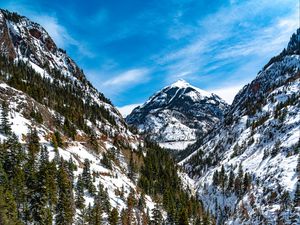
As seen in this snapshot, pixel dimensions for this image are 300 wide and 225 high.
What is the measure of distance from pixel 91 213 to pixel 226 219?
108079 millimetres

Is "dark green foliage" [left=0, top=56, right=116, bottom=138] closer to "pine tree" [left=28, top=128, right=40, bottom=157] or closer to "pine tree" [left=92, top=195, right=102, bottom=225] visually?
"pine tree" [left=28, top=128, right=40, bottom=157]

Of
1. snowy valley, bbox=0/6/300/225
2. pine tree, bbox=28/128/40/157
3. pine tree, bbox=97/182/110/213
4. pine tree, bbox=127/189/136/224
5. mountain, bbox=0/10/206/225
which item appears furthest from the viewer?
pine tree, bbox=127/189/136/224

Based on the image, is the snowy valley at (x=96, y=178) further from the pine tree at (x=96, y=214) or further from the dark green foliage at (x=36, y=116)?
the dark green foliage at (x=36, y=116)

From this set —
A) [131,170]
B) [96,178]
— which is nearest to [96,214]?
[96,178]

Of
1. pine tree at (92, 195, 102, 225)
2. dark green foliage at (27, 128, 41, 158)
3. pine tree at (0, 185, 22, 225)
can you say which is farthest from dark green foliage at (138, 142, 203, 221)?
pine tree at (0, 185, 22, 225)

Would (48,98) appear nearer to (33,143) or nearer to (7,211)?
(33,143)

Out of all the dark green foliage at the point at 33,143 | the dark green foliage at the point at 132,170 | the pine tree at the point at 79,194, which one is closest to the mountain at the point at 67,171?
the pine tree at the point at 79,194

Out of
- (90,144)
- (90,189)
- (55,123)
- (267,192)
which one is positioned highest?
(55,123)

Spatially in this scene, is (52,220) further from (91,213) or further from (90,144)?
(90,144)

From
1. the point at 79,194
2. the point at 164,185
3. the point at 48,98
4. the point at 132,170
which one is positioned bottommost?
the point at 79,194

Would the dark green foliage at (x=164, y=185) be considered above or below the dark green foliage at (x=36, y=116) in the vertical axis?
below

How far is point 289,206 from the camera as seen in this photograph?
12381 centimetres

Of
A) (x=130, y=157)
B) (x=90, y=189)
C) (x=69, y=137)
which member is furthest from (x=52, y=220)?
(x=130, y=157)

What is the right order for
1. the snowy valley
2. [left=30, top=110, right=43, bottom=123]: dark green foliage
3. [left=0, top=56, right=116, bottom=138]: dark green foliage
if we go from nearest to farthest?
the snowy valley, [left=30, top=110, right=43, bottom=123]: dark green foliage, [left=0, top=56, right=116, bottom=138]: dark green foliage
